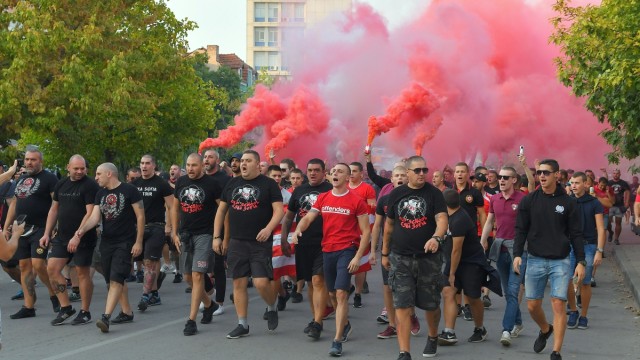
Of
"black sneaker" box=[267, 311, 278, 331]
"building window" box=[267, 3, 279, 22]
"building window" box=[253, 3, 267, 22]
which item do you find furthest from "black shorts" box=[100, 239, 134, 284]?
"building window" box=[253, 3, 267, 22]

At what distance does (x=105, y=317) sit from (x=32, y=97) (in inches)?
575

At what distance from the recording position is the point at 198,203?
9.93 m

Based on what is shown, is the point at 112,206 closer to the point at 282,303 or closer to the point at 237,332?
the point at 237,332

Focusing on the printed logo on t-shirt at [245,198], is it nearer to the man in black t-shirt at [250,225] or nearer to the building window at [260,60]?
the man in black t-shirt at [250,225]

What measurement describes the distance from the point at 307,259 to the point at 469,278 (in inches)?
69.6

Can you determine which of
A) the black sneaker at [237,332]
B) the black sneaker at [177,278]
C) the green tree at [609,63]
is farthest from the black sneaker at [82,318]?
the green tree at [609,63]

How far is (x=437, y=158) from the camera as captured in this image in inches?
1491

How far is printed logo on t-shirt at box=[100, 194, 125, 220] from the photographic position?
9867mm

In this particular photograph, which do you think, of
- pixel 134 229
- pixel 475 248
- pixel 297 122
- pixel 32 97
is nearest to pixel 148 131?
pixel 297 122

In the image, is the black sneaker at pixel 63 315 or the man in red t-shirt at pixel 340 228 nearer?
the man in red t-shirt at pixel 340 228

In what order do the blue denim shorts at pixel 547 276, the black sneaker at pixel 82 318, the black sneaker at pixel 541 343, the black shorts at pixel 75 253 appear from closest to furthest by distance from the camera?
the blue denim shorts at pixel 547 276
the black sneaker at pixel 541 343
the black sneaker at pixel 82 318
the black shorts at pixel 75 253

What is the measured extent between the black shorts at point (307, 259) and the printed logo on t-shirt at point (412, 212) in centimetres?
164

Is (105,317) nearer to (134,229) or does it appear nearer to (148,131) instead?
(134,229)

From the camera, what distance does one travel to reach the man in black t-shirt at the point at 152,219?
11.1 metres
